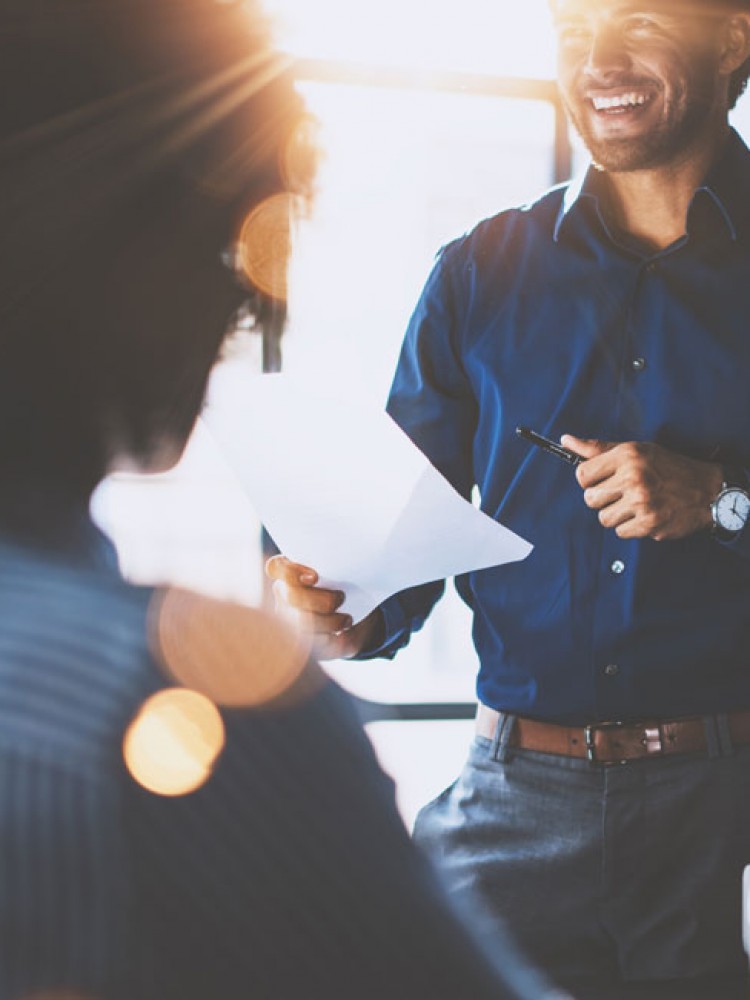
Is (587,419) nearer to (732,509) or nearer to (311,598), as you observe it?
(732,509)

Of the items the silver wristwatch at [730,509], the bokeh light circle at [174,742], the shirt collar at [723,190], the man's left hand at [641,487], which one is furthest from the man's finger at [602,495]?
the bokeh light circle at [174,742]

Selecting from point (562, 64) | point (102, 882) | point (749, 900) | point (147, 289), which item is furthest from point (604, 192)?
point (102, 882)

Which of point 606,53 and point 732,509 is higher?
point 606,53

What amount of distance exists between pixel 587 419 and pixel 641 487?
28cm

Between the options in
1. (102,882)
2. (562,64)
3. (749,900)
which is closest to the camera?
(102,882)

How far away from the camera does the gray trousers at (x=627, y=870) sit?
4.10 ft

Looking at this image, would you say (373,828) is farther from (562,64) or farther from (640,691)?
(562,64)

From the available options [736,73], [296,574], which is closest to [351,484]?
[296,574]

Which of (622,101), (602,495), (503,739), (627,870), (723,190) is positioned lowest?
(627,870)

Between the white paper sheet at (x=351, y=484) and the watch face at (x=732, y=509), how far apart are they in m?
0.32

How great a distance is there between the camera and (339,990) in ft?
1.64

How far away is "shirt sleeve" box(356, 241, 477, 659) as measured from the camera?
1478 millimetres

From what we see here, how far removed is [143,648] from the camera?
0.47m

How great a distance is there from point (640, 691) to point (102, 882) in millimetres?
994
